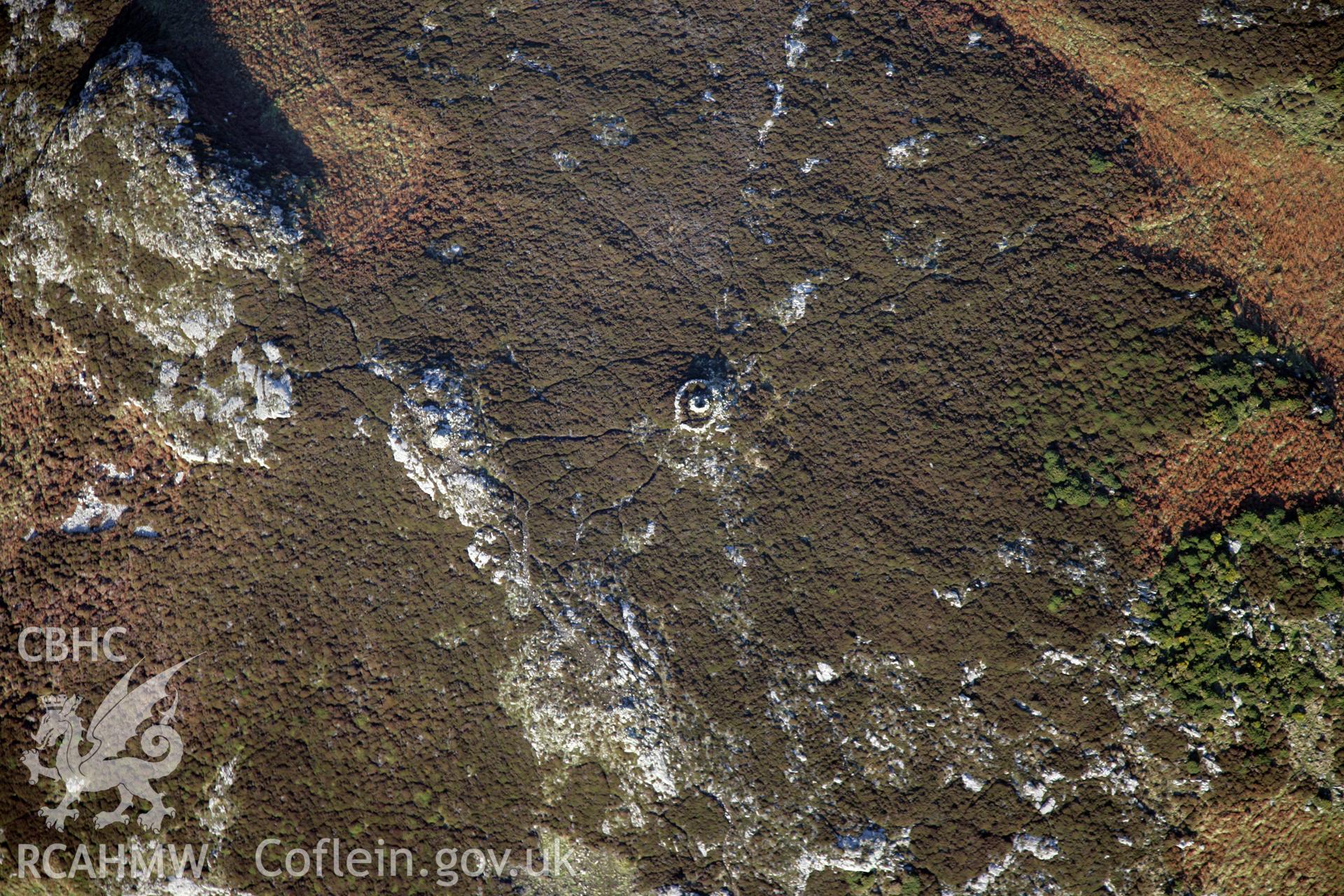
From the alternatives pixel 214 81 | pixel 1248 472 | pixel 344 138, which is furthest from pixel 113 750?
pixel 1248 472

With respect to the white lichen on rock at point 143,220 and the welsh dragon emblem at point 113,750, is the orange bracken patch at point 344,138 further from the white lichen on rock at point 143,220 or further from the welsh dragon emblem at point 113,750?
the welsh dragon emblem at point 113,750

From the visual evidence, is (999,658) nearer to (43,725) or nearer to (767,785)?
(767,785)

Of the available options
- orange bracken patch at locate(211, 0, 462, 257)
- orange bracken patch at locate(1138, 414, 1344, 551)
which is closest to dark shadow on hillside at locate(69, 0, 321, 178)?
orange bracken patch at locate(211, 0, 462, 257)

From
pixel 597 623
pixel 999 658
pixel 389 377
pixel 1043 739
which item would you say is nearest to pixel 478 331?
pixel 389 377

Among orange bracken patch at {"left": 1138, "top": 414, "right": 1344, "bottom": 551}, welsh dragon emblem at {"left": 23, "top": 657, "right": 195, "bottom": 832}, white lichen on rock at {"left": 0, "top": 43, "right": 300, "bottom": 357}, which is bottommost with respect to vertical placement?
welsh dragon emblem at {"left": 23, "top": 657, "right": 195, "bottom": 832}

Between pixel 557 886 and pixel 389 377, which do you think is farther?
pixel 389 377

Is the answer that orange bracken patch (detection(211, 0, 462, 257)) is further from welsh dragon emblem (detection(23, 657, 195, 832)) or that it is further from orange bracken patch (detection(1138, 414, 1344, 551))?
orange bracken patch (detection(1138, 414, 1344, 551))

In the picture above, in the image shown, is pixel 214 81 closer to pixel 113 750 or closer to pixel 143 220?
pixel 143 220
